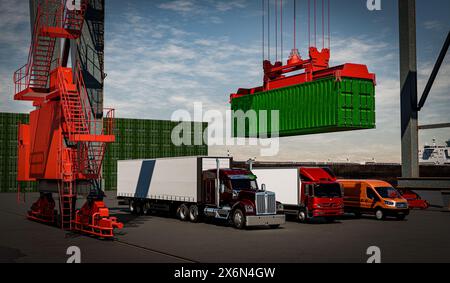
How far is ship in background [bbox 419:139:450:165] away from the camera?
98.6 metres

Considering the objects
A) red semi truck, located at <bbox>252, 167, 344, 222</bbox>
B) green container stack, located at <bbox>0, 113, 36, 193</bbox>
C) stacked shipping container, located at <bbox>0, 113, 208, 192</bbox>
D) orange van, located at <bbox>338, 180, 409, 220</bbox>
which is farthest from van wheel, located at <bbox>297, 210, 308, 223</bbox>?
green container stack, located at <bbox>0, 113, 36, 193</bbox>

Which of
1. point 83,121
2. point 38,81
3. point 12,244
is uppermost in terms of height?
point 38,81

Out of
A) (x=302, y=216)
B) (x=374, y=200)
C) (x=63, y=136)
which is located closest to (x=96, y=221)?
(x=63, y=136)

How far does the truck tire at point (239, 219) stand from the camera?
20.8 m

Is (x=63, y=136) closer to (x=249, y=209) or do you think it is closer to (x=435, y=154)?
(x=249, y=209)

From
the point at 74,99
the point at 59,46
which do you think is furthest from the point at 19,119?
the point at 74,99

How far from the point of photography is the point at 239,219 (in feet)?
68.9

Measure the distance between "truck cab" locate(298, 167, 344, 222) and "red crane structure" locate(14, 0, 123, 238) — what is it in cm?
920
